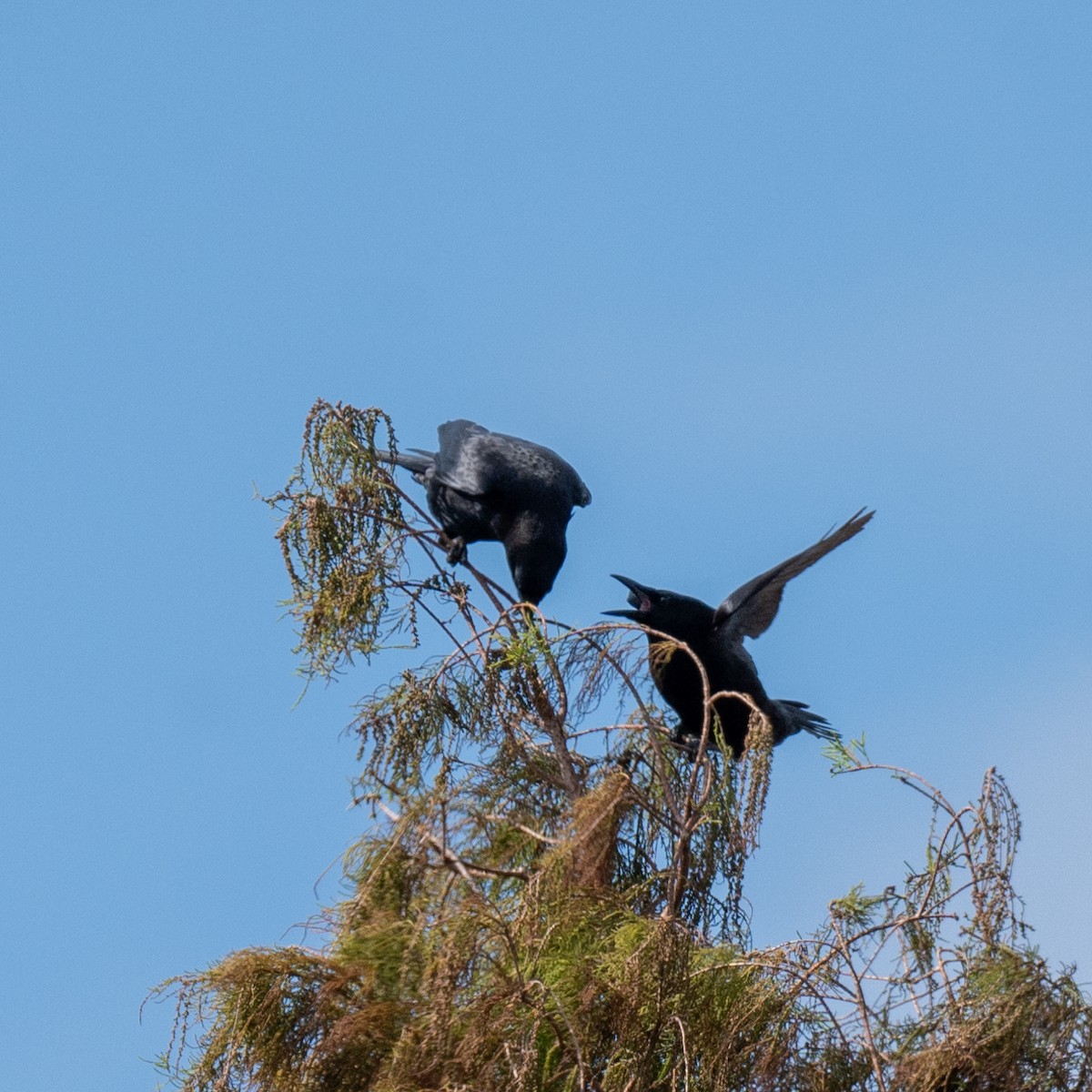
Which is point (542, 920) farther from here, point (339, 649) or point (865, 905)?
point (339, 649)

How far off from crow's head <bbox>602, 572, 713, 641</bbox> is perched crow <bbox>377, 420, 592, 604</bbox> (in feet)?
1.79

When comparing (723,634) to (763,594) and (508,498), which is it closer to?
(763,594)

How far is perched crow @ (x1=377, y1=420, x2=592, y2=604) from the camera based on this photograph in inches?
287

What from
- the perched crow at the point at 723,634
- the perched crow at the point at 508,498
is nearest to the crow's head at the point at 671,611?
the perched crow at the point at 723,634

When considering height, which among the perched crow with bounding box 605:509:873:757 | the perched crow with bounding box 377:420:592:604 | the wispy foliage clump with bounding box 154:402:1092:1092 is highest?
the perched crow with bounding box 377:420:592:604

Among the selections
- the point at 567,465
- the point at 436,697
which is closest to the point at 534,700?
the point at 436,697

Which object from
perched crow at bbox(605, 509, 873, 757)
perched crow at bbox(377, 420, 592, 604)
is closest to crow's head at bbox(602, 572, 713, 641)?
perched crow at bbox(605, 509, 873, 757)

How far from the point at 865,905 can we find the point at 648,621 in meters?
2.08

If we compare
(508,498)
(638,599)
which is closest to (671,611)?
(638,599)

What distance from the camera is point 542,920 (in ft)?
15.6

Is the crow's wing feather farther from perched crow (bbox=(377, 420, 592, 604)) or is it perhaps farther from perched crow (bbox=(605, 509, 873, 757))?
perched crow (bbox=(377, 420, 592, 604))

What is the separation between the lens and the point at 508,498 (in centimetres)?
740

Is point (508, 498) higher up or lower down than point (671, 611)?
higher up

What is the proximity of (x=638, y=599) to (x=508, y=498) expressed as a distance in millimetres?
885
